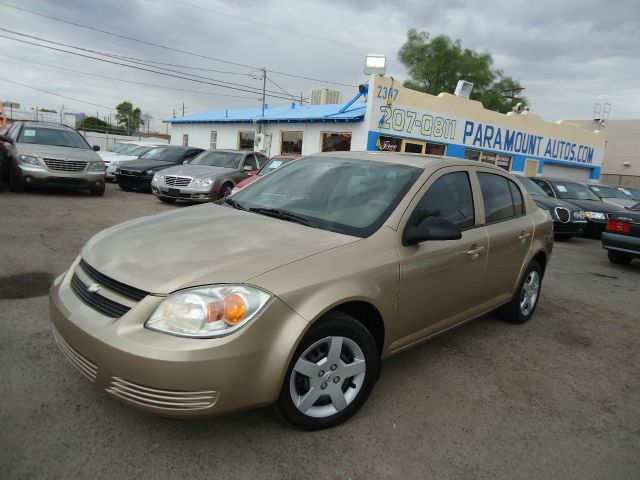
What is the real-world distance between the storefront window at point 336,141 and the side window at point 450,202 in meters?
14.9

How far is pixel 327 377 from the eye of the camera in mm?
2553

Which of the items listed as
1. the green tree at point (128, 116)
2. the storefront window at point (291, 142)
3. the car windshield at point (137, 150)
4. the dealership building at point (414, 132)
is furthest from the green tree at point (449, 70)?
the green tree at point (128, 116)

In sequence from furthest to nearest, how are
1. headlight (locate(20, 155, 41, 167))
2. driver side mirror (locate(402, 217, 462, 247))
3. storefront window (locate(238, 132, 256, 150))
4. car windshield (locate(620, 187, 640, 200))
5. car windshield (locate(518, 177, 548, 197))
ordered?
storefront window (locate(238, 132, 256, 150)), car windshield (locate(620, 187, 640, 200)), car windshield (locate(518, 177, 548, 197)), headlight (locate(20, 155, 41, 167)), driver side mirror (locate(402, 217, 462, 247))

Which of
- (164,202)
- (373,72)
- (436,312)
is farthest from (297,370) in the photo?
(373,72)

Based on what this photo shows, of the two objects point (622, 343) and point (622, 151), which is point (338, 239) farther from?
point (622, 151)

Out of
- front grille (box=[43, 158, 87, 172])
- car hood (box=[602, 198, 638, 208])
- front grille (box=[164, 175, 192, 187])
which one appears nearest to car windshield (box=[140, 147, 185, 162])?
front grille (box=[164, 175, 192, 187])

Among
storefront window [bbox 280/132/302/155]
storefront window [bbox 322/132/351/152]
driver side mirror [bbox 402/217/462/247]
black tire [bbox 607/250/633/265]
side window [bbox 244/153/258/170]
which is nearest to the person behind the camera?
driver side mirror [bbox 402/217/462/247]

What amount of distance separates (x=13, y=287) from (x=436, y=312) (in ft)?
12.8

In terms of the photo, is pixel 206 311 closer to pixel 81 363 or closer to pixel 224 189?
pixel 81 363

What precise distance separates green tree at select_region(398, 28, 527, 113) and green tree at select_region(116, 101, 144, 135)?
49120 millimetres

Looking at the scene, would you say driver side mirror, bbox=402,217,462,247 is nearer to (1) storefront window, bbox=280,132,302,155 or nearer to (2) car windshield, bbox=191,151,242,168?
(2) car windshield, bbox=191,151,242,168

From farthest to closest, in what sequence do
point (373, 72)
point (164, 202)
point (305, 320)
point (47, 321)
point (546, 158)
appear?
1. point (546, 158)
2. point (373, 72)
3. point (164, 202)
4. point (47, 321)
5. point (305, 320)

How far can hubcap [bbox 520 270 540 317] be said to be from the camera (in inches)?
185

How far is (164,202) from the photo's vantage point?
11.4 m
